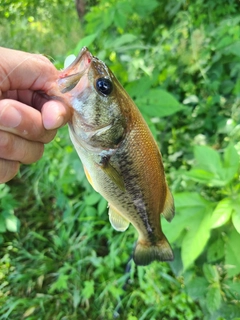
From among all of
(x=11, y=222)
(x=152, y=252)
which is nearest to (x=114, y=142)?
(x=152, y=252)

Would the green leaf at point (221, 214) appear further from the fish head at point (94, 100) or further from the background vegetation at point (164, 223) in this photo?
the fish head at point (94, 100)

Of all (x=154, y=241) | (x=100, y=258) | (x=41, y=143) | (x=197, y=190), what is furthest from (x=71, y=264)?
(x=41, y=143)

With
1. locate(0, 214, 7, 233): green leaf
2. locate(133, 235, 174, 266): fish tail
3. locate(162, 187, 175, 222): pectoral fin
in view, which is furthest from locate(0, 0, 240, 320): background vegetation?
locate(162, 187, 175, 222): pectoral fin

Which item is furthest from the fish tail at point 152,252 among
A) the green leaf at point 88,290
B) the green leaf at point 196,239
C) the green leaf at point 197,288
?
the green leaf at point 88,290

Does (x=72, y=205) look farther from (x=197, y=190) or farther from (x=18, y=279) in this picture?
(x=197, y=190)

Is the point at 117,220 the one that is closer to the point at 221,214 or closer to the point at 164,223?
the point at 164,223
